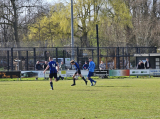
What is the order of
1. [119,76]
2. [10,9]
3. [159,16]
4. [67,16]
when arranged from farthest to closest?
[159,16], [67,16], [10,9], [119,76]

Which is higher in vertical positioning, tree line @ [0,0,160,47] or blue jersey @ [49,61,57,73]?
tree line @ [0,0,160,47]

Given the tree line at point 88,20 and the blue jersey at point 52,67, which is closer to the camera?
the blue jersey at point 52,67

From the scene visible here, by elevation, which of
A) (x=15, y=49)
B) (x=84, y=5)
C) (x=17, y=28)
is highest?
A: (x=84, y=5)

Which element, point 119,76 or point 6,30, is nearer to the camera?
point 119,76

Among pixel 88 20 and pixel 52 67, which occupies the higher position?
pixel 88 20

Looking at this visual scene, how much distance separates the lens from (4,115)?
9648 millimetres

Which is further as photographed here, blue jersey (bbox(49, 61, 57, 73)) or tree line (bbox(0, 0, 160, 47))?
tree line (bbox(0, 0, 160, 47))

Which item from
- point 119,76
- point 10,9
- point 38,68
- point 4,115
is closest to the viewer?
point 4,115

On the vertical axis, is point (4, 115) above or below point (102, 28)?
below

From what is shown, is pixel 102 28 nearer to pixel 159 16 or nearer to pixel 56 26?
pixel 56 26

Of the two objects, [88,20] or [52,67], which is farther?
[88,20]

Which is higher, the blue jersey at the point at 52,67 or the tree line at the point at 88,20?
the tree line at the point at 88,20

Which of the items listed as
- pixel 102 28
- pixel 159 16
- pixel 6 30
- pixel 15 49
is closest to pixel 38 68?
pixel 15 49

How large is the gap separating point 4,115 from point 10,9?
113 ft
